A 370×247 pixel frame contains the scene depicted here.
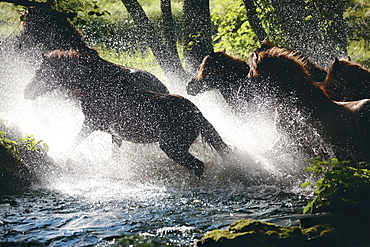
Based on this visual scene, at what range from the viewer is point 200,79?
7.62 metres

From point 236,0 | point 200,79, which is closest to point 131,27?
point 236,0

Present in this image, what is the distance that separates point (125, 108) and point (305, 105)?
113 inches

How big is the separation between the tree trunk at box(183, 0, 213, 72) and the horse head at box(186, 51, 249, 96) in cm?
407

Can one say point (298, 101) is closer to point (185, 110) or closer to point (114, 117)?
point (185, 110)

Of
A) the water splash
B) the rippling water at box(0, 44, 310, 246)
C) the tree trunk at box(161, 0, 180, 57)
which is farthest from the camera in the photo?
the tree trunk at box(161, 0, 180, 57)

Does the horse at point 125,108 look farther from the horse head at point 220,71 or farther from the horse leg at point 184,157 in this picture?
the horse head at point 220,71

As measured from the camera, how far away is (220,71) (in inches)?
297

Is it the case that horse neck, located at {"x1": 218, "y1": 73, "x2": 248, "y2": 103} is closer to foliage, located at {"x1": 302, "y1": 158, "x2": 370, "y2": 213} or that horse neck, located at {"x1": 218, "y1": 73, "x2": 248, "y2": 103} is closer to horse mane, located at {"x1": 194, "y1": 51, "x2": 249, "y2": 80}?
horse mane, located at {"x1": 194, "y1": 51, "x2": 249, "y2": 80}

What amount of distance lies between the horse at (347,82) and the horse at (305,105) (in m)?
0.39

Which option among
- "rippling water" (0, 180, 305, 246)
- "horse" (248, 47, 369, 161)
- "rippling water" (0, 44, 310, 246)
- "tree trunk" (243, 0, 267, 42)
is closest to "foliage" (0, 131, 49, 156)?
"rippling water" (0, 44, 310, 246)

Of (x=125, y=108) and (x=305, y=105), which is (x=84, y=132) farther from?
(x=305, y=105)

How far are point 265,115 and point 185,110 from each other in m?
1.30

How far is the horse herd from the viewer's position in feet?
18.1

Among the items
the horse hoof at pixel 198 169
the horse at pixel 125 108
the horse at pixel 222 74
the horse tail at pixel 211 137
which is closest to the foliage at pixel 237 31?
the horse at pixel 222 74
